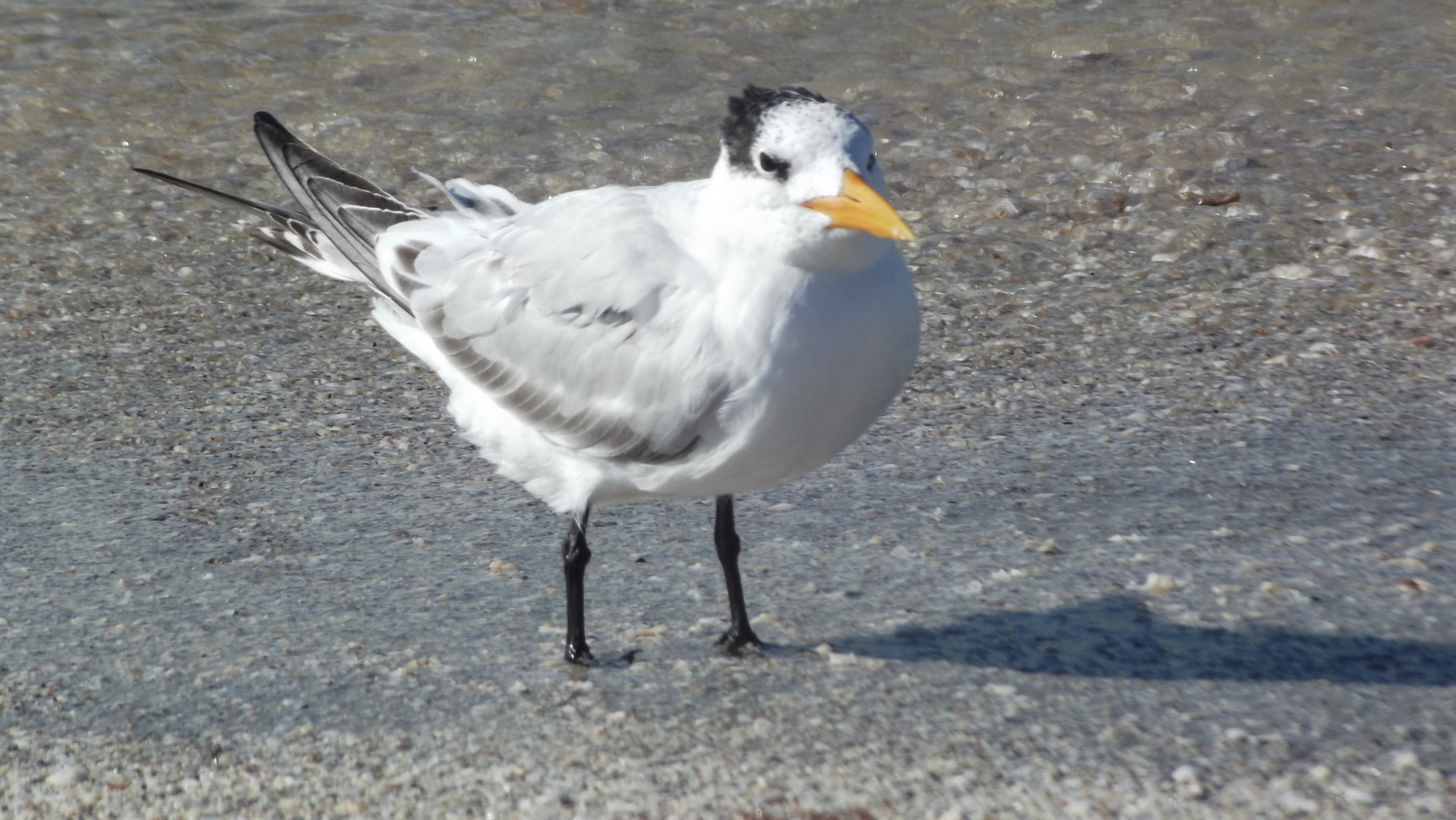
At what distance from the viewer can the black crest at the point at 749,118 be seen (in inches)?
98.1

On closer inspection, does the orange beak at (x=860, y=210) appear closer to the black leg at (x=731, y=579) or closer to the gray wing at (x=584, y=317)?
the gray wing at (x=584, y=317)

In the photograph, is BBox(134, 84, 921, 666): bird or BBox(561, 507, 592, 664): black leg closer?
BBox(134, 84, 921, 666): bird

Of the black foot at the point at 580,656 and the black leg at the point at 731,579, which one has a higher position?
the black leg at the point at 731,579

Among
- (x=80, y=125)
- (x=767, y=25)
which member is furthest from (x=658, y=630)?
(x=767, y=25)

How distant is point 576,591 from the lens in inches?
116

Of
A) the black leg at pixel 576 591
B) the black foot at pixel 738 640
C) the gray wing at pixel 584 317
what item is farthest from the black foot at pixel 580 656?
the gray wing at pixel 584 317

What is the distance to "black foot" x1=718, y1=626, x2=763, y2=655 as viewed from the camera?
2.99 m

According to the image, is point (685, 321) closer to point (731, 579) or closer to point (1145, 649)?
point (731, 579)

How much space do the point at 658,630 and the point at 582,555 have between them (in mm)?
259

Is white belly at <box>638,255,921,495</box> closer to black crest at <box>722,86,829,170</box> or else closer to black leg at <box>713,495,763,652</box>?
black crest at <box>722,86,829,170</box>

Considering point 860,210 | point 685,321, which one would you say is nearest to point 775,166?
point 860,210

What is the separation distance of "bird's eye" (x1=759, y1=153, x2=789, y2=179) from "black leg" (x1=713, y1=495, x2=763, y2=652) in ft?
2.68

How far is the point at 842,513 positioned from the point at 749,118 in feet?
4.23

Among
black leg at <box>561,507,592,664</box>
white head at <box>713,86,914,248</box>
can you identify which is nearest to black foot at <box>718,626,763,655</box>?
black leg at <box>561,507,592,664</box>
